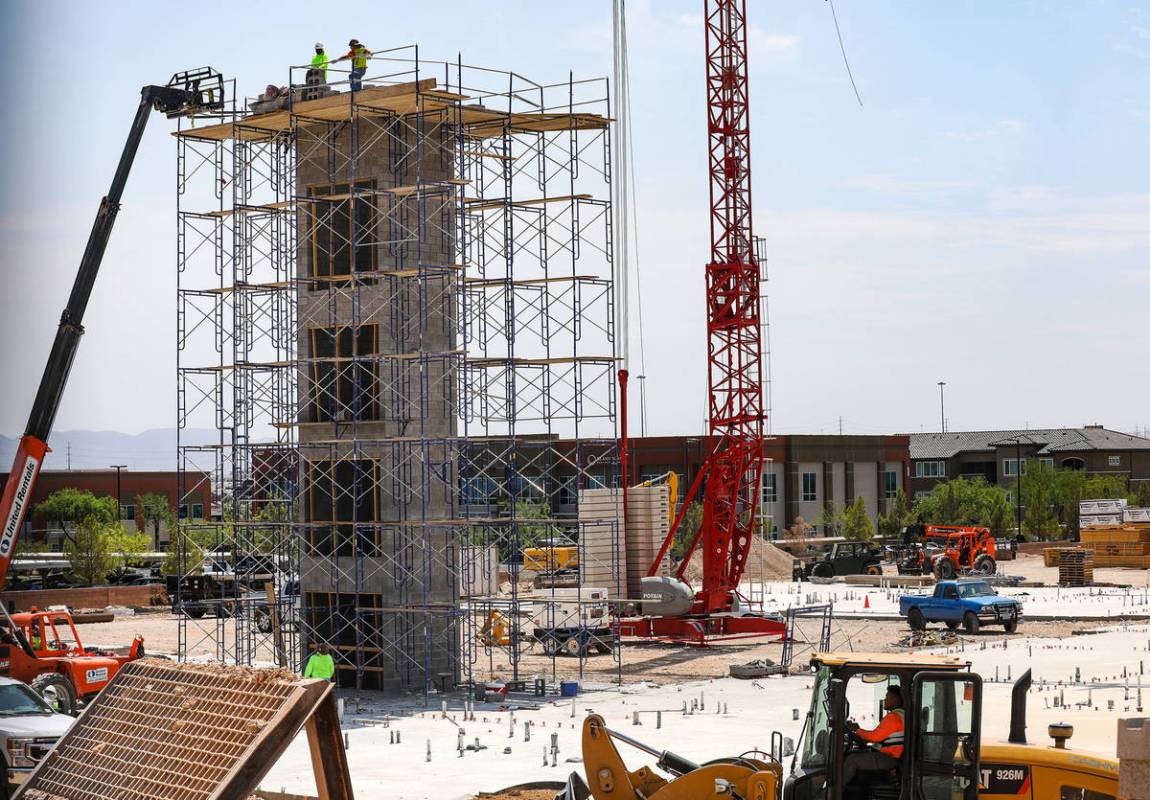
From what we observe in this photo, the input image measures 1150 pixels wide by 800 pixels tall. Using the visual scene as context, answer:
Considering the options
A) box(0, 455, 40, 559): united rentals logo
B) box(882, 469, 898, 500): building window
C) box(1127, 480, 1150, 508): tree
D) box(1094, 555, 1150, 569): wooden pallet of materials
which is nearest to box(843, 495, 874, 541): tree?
box(882, 469, 898, 500): building window

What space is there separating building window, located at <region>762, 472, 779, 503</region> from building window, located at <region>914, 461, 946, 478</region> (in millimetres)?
30958

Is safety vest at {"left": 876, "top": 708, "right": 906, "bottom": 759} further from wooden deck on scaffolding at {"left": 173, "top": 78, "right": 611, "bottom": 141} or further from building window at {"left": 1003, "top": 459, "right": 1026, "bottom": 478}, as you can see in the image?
building window at {"left": 1003, "top": 459, "right": 1026, "bottom": 478}

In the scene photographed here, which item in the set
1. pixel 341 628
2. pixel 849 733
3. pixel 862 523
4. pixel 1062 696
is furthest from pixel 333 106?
pixel 862 523

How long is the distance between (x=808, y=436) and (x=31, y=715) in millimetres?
82112

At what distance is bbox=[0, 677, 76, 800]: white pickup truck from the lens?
2098 cm

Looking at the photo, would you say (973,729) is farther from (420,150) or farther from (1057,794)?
(420,150)


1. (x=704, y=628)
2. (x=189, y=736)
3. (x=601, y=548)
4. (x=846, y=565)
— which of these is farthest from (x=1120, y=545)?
(x=189, y=736)

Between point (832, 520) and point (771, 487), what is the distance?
4571mm

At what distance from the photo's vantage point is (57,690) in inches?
1123

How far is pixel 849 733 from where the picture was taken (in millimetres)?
13055

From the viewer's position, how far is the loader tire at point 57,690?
2797 cm

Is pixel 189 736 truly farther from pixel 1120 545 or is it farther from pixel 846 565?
pixel 1120 545

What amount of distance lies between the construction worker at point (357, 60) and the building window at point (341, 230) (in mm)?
2241

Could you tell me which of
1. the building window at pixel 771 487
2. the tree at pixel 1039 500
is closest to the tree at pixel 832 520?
the building window at pixel 771 487
